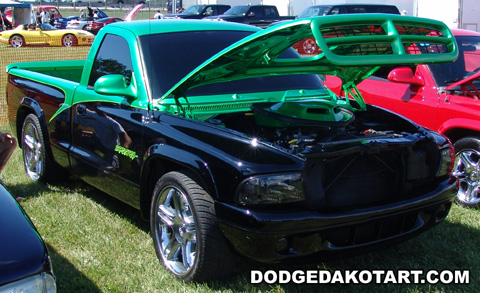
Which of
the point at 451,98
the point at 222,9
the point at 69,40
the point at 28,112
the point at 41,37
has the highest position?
the point at 222,9

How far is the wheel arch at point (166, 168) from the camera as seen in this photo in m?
3.14

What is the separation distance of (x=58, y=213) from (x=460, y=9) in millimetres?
20077

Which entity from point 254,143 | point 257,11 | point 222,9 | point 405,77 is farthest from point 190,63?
point 222,9

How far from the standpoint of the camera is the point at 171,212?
11.4 ft

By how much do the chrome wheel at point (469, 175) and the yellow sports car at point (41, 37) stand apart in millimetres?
21792

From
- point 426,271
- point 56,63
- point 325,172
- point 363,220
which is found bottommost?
point 426,271

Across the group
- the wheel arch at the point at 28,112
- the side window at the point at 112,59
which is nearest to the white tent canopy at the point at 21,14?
the wheel arch at the point at 28,112

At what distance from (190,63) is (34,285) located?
7.93ft

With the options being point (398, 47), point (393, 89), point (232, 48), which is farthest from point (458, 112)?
point (232, 48)

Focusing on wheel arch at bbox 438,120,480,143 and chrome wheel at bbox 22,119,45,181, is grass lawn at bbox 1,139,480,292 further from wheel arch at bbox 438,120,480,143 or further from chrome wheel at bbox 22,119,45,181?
wheel arch at bbox 438,120,480,143

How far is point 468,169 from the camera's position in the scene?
16.1ft

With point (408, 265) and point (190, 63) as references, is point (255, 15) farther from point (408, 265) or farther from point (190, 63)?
point (408, 265)

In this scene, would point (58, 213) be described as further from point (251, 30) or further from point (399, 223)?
point (399, 223)

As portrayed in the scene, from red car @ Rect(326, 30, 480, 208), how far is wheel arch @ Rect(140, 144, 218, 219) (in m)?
2.33
